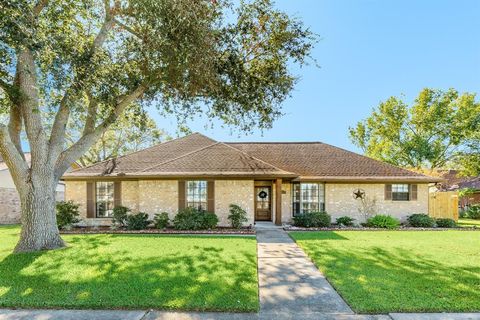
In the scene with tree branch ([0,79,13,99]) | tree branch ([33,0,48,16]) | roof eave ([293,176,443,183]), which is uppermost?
tree branch ([33,0,48,16])

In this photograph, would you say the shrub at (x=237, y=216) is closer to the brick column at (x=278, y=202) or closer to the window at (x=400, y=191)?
the brick column at (x=278, y=202)

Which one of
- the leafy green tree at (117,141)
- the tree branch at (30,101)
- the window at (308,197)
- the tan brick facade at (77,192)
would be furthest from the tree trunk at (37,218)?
the leafy green tree at (117,141)

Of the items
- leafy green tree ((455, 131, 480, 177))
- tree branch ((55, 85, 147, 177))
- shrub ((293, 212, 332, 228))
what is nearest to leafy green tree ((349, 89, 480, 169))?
leafy green tree ((455, 131, 480, 177))

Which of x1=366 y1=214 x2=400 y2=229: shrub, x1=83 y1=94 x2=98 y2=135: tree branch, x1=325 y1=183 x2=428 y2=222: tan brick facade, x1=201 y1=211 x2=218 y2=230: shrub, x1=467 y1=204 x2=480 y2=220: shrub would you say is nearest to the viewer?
x1=83 y1=94 x2=98 y2=135: tree branch

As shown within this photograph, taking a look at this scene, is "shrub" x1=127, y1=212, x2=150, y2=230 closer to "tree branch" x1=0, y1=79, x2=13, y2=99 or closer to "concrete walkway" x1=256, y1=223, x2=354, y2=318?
"concrete walkway" x1=256, y1=223, x2=354, y2=318

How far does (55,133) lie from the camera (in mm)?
9047

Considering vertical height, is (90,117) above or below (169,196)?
above

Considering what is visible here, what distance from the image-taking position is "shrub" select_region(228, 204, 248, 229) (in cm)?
1324

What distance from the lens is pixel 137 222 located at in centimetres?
1333

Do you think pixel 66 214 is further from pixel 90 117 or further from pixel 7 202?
pixel 7 202

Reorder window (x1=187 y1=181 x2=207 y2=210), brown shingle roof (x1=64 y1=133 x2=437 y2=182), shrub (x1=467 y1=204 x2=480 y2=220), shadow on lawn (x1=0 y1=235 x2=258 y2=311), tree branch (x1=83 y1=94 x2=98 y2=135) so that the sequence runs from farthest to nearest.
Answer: shrub (x1=467 y1=204 x2=480 y2=220), window (x1=187 y1=181 x2=207 y2=210), brown shingle roof (x1=64 y1=133 x2=437 y2=182), tree branch (x1=83 y1=94 x2=98 y2=135), shadow on lawn (x1=0 y1=235 x2=258 y2=311)

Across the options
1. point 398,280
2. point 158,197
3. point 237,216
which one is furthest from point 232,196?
point 398,280

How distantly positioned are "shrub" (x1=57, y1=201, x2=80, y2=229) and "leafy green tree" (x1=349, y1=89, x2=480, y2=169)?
2441 cm

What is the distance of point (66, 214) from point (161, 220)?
175 inches
